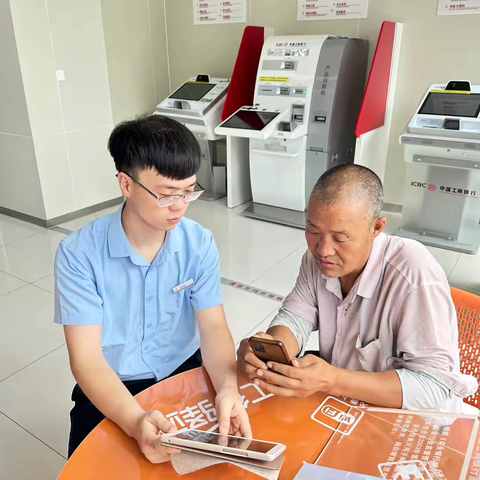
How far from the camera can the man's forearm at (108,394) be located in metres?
1.08

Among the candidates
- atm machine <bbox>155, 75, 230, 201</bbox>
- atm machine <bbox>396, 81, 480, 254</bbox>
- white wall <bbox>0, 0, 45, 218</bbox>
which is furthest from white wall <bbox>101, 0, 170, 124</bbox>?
atm machine <bbox>396, 81, 480, 254</bbox>

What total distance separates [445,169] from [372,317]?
9.13 ft

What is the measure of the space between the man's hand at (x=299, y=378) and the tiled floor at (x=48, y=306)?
4.19 feet

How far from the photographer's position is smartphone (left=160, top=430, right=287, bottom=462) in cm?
89

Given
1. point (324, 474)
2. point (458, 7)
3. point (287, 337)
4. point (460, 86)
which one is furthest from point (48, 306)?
point (458, 7)

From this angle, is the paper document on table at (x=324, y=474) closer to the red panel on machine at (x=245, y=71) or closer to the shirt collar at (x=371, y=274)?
the shirt collar at (x=371, y=274)

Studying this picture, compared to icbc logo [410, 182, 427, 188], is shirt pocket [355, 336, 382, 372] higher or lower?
higher

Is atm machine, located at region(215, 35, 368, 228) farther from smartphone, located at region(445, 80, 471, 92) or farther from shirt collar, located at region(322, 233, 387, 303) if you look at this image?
shirt collar, located at region(322, 233, 387, 303)

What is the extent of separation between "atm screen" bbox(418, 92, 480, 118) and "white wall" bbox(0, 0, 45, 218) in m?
3.41

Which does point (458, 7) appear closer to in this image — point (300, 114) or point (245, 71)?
point (300, 114)

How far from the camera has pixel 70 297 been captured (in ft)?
4.14

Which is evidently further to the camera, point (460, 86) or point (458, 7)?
point (458, 7)

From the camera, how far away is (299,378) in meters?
1.08

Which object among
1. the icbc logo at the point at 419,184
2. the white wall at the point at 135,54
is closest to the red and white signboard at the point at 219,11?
the white wall at the point at 135,54
